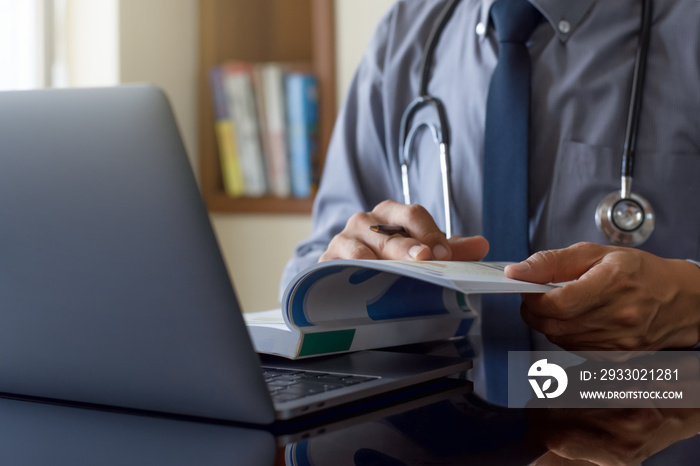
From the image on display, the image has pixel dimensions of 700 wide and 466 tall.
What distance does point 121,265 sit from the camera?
0.39 metres

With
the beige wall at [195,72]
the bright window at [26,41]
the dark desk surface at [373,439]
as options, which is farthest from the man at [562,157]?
the bright window at [26,41]

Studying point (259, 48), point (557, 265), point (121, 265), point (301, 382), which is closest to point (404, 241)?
point (557, 265)

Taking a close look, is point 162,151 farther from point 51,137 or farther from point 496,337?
point 496,337

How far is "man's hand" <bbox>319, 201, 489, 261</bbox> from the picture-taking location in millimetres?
724

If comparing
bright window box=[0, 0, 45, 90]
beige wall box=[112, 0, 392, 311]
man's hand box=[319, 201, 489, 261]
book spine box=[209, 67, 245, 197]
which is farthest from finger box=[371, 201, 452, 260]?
bright window box=[0, 0, 45, 90]

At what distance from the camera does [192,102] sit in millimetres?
1975

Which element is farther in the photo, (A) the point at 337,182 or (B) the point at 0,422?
(A) the point at 337,182

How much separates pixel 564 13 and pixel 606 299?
552 millimetres

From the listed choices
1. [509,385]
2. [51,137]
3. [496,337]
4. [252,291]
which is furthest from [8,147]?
[252,291]

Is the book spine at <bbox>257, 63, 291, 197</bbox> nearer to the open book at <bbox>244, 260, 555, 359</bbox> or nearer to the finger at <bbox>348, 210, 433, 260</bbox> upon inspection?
the finger at <bbox>348, 210, 433, 260</bbox>

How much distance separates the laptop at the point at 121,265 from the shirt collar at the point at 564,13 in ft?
2.50

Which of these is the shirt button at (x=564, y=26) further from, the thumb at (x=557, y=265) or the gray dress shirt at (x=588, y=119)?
the thumb at (x=557, y=265)

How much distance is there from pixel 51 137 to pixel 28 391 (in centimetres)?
22

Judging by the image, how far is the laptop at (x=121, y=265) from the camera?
14.6 inches
